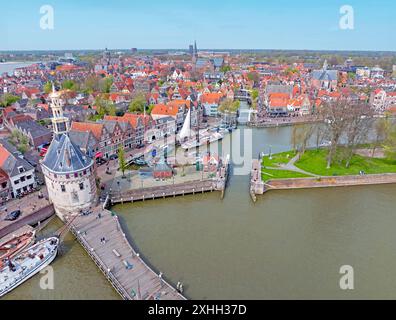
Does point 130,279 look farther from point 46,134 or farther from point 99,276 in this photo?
point 46,134

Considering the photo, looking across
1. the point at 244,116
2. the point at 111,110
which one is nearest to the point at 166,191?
the point at 111,110

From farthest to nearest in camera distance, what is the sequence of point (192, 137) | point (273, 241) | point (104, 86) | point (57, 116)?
point (104, 86) → point (192, 137) → point (57, 116) → point (273, 241)

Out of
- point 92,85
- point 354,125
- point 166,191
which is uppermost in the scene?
point 92,85

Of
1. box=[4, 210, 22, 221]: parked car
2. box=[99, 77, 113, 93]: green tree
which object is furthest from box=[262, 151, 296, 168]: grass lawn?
box=[99, 77, 113, 93]: green tree

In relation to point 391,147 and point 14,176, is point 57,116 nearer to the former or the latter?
point 14,176

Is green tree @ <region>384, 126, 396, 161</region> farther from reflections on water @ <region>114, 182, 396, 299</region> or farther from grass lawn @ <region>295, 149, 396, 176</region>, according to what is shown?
reflections on water @ <region>114, 182, 396, 299</region>

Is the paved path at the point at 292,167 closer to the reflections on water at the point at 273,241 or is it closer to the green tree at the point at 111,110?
the reflections on water at the point at 273,241

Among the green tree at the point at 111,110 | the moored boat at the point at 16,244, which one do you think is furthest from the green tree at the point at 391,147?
the green tree at the point at 111,110
